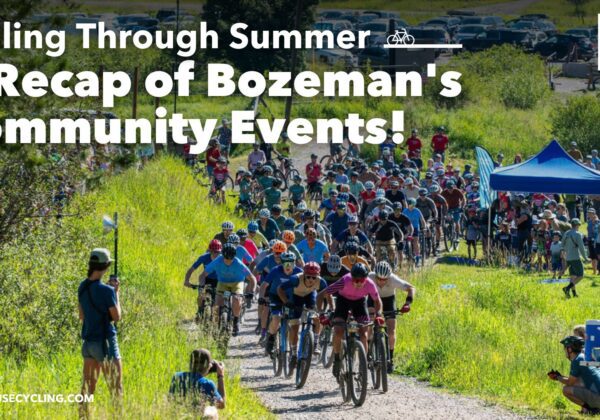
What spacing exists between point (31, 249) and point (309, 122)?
31129mm

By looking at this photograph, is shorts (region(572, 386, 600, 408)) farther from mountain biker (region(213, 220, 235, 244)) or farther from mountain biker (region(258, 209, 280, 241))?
mountain biker (region(258, 209, 280, 241))

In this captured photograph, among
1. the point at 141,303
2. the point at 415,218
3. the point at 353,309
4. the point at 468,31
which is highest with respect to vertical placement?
the point at 468,31

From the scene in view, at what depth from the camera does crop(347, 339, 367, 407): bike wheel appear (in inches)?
619

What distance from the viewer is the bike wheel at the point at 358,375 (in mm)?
15727

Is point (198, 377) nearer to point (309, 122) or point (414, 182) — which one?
point (414, 182)

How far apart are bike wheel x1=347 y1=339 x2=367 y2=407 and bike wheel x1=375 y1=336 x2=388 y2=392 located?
0.48 meters

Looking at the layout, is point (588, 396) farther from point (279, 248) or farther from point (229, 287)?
point (229, 287)

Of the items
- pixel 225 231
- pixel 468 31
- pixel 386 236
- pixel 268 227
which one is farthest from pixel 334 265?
pixel 468 31

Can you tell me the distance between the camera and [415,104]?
2184 inches

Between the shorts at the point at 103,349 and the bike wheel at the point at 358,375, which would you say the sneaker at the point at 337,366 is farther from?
the shorts at the point at 103,349

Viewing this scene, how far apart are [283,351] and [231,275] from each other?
5.94 ft

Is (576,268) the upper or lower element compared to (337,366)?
upper

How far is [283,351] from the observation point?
701 inches

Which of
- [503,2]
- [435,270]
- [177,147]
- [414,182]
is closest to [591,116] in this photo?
[177,147]
